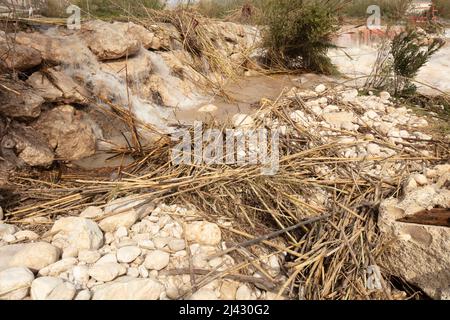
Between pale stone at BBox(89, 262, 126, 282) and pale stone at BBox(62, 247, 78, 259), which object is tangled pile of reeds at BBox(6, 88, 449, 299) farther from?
pale stone at BBox(89, 262, 126, 282)

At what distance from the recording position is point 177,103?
4281 mm

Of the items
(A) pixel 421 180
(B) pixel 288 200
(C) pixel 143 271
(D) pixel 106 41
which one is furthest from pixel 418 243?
(D) pixel 106 41

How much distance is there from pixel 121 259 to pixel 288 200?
1007 mm

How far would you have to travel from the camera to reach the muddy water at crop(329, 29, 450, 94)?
498 cm

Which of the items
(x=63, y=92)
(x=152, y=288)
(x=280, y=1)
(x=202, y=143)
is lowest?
(x=152, y=288)

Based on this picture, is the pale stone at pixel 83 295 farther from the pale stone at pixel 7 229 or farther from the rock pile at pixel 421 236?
the rock pile at pixel 421 236

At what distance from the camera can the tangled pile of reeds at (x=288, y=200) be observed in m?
1.67

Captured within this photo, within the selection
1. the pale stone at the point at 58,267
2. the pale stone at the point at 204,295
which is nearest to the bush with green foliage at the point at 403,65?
the pale stone at the point at 204,295

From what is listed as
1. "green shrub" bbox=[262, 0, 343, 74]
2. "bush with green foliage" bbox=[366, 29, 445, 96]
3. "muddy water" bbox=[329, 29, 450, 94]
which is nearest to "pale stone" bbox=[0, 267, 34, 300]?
"bush with green foliage" bbox=[366, 29, 445, 96]

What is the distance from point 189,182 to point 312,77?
370cm

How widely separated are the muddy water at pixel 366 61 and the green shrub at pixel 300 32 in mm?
480

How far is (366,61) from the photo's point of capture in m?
5.96

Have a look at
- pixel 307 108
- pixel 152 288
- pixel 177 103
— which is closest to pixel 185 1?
pixel 177 103
